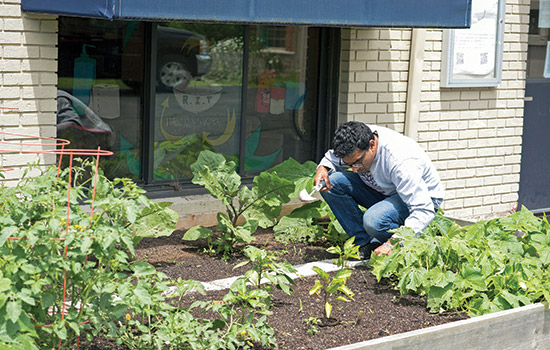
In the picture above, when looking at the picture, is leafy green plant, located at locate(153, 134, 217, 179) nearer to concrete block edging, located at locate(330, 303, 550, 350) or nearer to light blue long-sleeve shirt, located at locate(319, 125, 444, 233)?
light blue long-sleeve shirt, located at locate(319, 125, 444, 233)

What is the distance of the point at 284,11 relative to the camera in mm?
5973

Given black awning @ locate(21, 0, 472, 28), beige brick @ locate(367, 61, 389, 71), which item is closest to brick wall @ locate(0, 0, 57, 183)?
black awning @ locate(21, 0, 472, 28)

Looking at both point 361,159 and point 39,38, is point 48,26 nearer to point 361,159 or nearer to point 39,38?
point 39,38

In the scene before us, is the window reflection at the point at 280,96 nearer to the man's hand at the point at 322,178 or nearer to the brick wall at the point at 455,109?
the brick wall at the point at 455,109

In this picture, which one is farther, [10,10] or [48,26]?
[48,26]

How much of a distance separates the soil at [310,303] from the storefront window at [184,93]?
1047mm

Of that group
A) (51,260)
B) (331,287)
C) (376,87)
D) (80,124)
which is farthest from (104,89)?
(51,260)

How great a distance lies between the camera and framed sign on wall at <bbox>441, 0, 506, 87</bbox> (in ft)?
26.0

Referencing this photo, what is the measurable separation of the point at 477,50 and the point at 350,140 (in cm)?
336

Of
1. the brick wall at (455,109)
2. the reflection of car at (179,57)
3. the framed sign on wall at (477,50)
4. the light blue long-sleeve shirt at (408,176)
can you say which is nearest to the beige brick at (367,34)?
the brick wall at (455,109)

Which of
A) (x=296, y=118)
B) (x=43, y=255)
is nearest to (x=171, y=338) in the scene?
(x=43, y=255)

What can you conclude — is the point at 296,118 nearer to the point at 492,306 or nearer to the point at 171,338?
the point at 492,306

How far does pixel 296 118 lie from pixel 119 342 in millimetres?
4113

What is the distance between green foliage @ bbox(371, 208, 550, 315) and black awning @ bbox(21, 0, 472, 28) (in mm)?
1913
